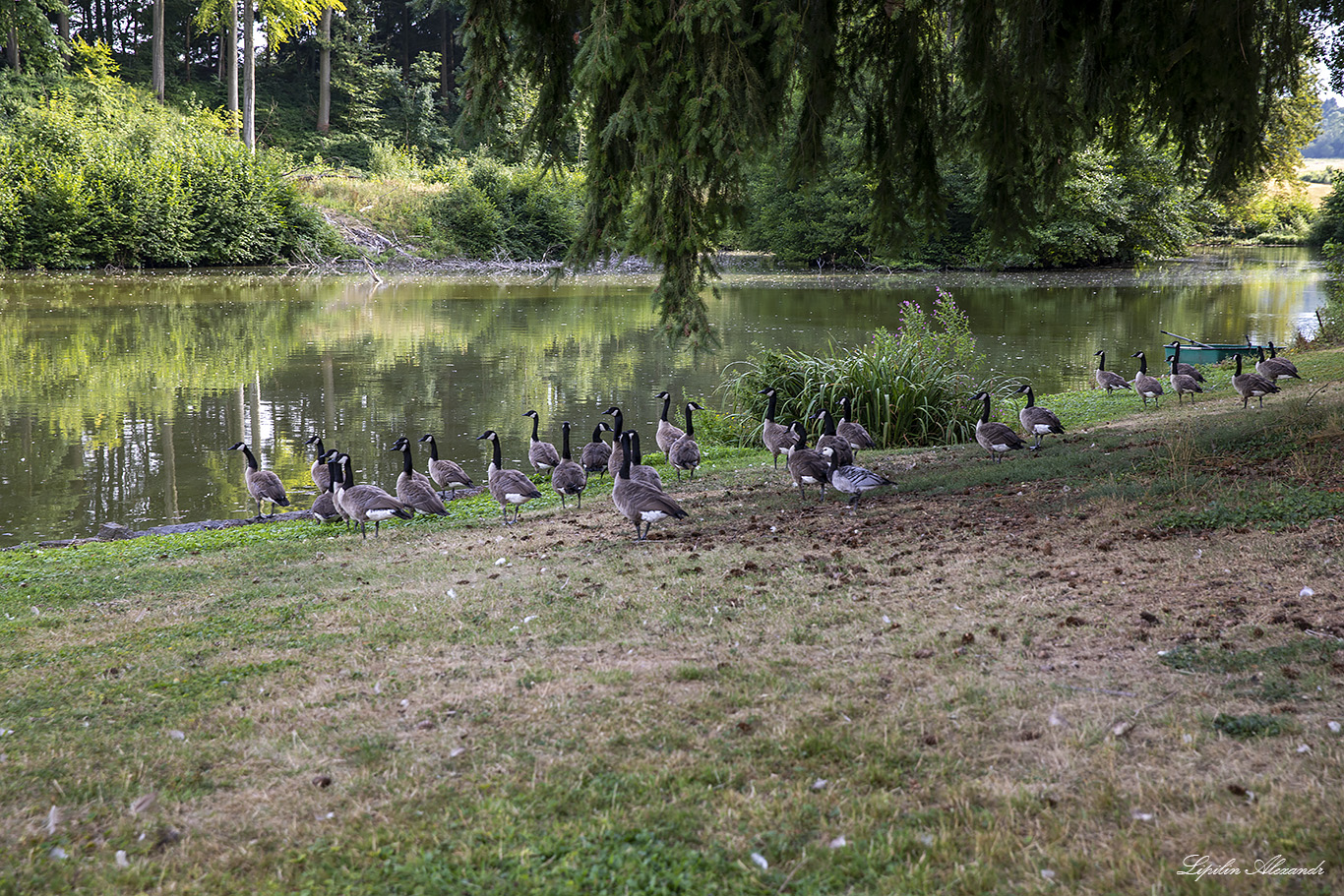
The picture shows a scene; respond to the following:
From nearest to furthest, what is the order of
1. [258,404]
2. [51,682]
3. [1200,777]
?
[1200,777] → [51,682] → [258,404]

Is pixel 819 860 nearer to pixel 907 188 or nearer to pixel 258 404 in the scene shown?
pixel 907 188

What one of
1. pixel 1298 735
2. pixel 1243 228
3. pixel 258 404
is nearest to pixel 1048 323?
pixel 258 404

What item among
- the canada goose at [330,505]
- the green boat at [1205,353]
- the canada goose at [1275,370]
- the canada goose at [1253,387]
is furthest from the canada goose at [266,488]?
the green boat at [1205,353]

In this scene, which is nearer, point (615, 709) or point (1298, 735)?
point (1298, 735)

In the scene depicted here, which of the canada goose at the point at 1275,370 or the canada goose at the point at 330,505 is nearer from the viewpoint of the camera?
the canada goose at the point at 330,505

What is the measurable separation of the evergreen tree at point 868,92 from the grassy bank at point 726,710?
11.2 feet

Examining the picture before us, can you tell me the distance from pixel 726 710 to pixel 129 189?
47.5 m

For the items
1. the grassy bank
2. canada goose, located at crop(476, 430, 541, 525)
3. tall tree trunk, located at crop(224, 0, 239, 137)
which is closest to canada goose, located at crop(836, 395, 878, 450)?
the grassy bank

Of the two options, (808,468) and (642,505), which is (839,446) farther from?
(642,505)

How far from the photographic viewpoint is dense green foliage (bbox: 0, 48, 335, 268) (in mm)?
41219

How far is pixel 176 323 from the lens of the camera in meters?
29.2

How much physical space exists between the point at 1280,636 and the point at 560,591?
474 cm

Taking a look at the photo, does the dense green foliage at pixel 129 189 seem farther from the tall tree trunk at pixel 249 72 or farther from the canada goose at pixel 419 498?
the canada goose at pixel 419 498

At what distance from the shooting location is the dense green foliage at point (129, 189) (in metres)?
41.2
